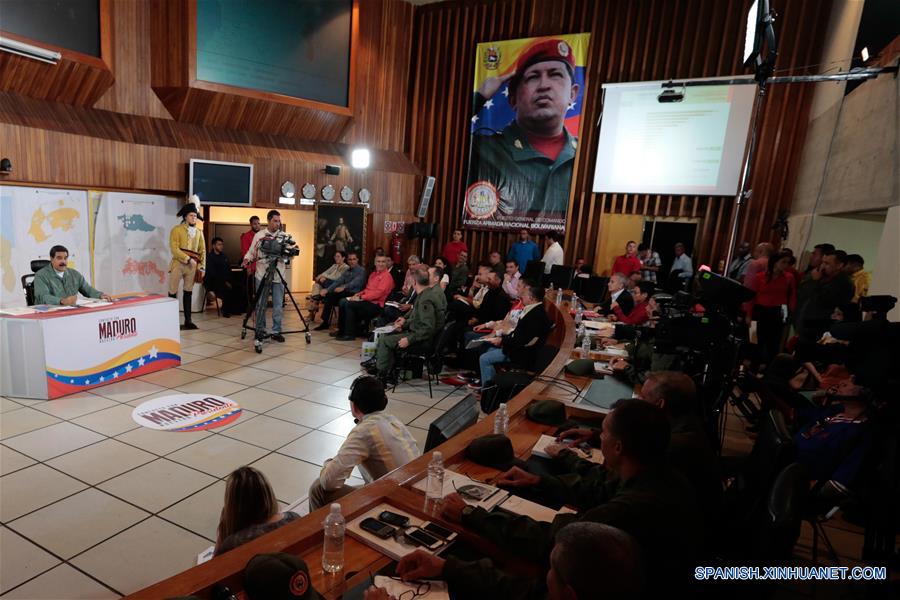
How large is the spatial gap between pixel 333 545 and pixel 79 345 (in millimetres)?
4482

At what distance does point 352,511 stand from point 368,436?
589 mm

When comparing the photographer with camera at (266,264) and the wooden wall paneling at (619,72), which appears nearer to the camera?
the photographer with camera at (266,264)

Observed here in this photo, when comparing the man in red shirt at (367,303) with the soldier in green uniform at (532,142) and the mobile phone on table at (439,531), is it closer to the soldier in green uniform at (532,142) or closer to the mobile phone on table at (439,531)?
the soldier in green uniform at (532,142)

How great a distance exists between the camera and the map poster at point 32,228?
20.9 ft

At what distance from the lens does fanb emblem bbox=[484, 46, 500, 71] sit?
10391 mm

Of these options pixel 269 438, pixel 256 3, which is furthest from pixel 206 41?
pixel 269 438

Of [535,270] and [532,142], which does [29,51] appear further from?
[532,142]

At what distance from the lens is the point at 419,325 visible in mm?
5344

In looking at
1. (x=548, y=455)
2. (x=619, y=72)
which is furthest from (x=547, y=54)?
(x=548, y=455)

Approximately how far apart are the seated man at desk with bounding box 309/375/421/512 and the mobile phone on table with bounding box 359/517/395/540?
0.60 meters

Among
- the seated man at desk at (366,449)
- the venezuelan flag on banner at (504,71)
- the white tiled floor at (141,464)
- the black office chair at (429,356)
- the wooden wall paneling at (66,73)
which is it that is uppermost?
the venezuelan flag on banner at (504,71)

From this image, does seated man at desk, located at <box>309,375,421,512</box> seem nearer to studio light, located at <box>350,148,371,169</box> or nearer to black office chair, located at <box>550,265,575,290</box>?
black office chair, located at <box>550,265,575,290</box>

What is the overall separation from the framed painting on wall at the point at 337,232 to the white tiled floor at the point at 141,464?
3924 millimetres

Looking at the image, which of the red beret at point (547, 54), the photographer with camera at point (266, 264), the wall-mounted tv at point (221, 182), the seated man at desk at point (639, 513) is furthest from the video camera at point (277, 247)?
the red beret at point (547, 54)
